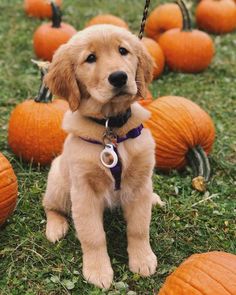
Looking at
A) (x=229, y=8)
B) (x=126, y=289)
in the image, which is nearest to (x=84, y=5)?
(x=229, y=8)

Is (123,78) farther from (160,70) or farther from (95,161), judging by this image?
(160,70)

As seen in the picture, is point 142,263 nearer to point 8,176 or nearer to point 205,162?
point 8,176

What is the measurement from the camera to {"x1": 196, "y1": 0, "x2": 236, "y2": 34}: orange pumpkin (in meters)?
7.46

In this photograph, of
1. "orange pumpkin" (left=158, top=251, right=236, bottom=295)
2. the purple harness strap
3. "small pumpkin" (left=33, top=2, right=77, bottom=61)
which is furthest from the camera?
"small pumpkin" (left=33, top=2, right=77, bottom=61)

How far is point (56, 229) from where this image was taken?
131 inches

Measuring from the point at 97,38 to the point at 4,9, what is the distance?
20.6 ft

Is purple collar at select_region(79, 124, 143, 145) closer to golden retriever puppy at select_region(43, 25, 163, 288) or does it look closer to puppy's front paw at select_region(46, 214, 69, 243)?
golden retriever puppy at select_region(43, 25, 163, 288)

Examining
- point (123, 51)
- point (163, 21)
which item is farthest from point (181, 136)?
point (163, 21)

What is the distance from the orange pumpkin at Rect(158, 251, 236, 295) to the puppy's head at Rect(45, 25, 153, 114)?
0.98 m

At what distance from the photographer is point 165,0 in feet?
29.3

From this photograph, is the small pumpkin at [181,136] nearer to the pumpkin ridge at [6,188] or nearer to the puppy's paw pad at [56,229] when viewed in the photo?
the puppy's paw pad at [56,229]

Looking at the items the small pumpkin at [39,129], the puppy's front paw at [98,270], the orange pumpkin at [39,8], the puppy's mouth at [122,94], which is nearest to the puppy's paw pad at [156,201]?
the puppy's front paw at [98,270]

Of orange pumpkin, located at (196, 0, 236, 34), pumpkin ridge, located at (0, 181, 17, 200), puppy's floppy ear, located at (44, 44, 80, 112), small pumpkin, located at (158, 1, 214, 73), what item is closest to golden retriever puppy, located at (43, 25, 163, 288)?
puppy's floppy ear, located at (44, 44, 80, 112)

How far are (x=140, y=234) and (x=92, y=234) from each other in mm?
318
